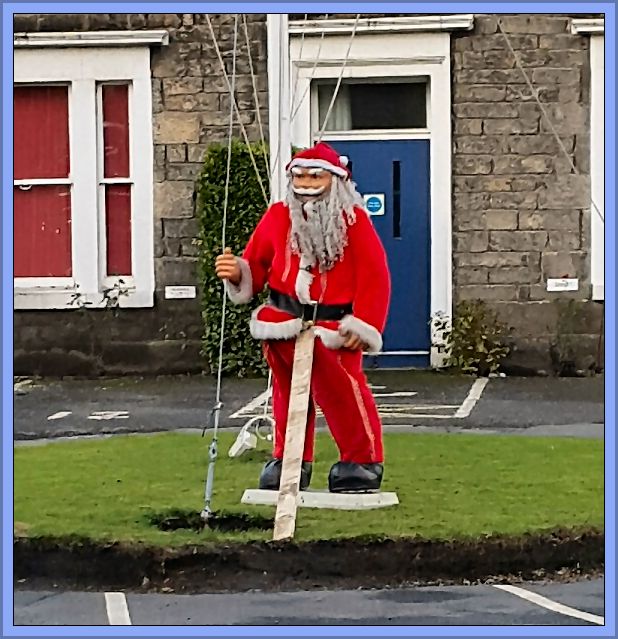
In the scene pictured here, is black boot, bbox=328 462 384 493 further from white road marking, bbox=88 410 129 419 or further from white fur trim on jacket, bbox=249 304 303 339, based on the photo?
white road marking, bbox=88 410 129 419

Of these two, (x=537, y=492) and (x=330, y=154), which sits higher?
(x=330, y=154)

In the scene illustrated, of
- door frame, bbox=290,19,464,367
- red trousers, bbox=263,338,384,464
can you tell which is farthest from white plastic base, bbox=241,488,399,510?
door frame, bbox=290,19,464,367

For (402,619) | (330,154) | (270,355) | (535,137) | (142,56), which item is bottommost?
(402,619)

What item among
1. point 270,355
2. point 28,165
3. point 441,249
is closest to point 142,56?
point 28,165

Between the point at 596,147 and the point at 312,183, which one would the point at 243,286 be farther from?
the point at 596,147

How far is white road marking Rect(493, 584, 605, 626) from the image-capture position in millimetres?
4055

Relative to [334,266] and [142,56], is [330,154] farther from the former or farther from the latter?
[142,56]

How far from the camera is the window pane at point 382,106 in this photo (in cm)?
971

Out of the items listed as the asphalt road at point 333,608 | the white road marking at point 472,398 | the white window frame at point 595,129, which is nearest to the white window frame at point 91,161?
the white road marking at point 472,398

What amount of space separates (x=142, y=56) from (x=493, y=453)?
4542 millimetres

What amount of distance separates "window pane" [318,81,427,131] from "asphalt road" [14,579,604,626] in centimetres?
583

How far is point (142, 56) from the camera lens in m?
9.45

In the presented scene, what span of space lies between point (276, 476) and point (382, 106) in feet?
16.6

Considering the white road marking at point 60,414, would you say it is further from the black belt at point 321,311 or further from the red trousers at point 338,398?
the black belt at point 321,311
